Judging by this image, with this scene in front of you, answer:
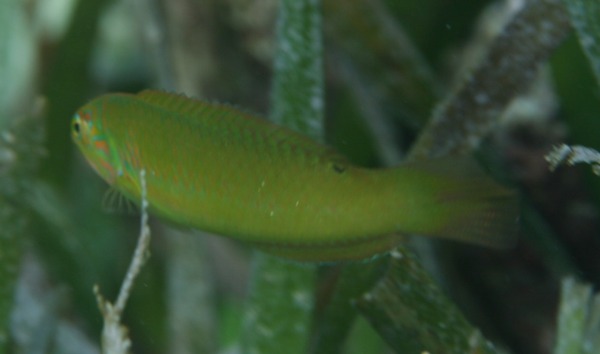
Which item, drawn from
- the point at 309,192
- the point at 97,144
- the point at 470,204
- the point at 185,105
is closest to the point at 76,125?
the point at 97,144

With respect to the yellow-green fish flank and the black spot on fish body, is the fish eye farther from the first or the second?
the black spot on fish body

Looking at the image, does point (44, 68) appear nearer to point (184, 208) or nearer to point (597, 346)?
point (184, 208)

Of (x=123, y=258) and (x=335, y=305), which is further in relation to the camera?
(x=123, y=258)

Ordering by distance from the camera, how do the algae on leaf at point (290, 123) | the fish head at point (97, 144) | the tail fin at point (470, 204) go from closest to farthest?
the tail fin at point (470, 204)
the fish head at point (97, 144)
the algae on leaf at point (290, 123)

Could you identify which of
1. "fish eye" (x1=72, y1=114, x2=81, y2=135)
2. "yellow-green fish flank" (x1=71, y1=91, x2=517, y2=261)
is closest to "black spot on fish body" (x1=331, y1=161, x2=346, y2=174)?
"yellow-green fish flank" (x1=71, y1=91, x2=517, y2=261)

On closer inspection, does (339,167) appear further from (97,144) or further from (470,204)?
(97,144)

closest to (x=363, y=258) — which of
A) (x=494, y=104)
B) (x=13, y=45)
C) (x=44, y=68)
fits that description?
(x=494, y=104)

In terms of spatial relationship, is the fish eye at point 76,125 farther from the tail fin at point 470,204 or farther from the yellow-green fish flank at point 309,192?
the tail fin at point 470,204

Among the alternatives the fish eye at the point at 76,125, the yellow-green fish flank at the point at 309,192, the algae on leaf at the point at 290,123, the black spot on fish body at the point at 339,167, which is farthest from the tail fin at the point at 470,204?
the fish eye at the point at 76,125
